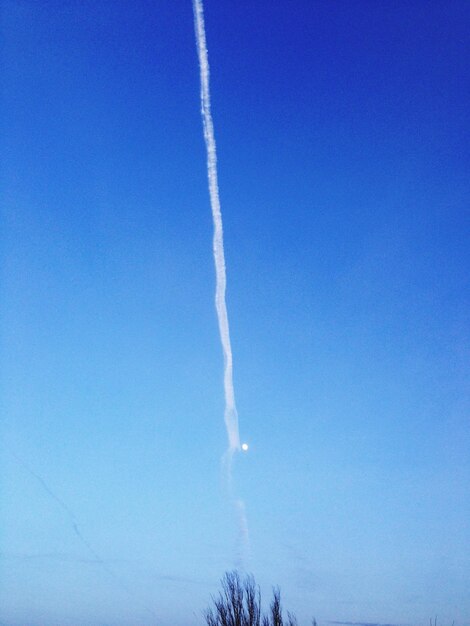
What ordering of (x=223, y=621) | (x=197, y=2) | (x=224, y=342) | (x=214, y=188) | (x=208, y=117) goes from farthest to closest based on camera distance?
Result: 1. (x=223, y=621)
2. (x=224, y=342)
3. (x=214, y=188)
4. (x=208, y=117)
5. (x=197, y=2)

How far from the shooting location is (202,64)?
2062cm

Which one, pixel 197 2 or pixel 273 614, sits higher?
pixel 197 2

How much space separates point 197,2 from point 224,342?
15857mm

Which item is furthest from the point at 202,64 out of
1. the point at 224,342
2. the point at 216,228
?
the point at 224,342

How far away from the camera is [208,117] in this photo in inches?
854

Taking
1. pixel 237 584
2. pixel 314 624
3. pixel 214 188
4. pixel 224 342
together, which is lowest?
pixel 314 624

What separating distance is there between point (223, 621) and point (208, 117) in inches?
1126

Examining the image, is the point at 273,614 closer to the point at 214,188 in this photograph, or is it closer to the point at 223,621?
the point at 223,621

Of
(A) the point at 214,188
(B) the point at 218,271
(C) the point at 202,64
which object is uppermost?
(C) the point at 202,64

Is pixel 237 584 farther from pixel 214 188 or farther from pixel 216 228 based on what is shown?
pixel 214 188

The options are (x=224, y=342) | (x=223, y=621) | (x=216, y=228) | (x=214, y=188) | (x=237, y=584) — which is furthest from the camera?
(x=237, y=584)

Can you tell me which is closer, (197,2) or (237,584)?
(197,2)

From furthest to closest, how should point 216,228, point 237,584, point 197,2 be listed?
point 237,584, point 216,228, point 197,2

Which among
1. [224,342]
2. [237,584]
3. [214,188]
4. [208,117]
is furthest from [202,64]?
[237,584]
